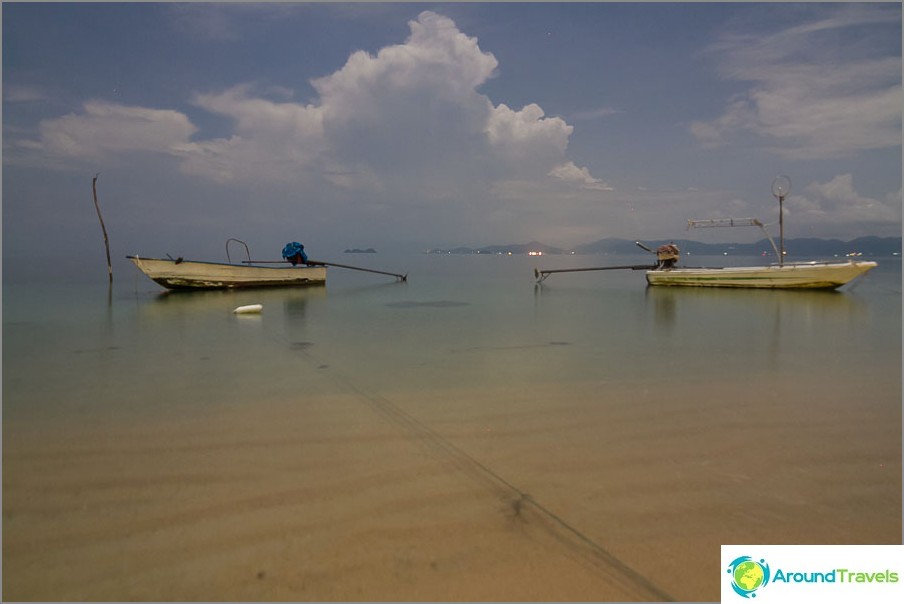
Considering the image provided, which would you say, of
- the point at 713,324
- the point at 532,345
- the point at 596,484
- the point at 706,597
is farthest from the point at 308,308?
the point at 706,597

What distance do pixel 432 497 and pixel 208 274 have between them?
24.1m

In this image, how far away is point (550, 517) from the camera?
11.5 ft

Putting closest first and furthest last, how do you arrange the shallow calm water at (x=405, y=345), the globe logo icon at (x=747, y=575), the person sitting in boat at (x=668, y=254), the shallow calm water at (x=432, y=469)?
the globe logo icon at (x=747, y=575) < the shallow calm water at (x=432, y=469) < the shallow calm water at (x=405, y=345) < the person sitting in boat at (x=668, y=254)

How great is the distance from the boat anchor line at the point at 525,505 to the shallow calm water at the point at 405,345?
1719mm

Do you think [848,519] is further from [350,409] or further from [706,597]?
[350,409]

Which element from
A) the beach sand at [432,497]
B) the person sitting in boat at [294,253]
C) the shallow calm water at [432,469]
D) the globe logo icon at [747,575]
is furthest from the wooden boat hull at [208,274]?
the globe logo icon at [747,575]

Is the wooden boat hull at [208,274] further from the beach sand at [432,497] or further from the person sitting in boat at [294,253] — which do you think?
the beach sand at [432,497]

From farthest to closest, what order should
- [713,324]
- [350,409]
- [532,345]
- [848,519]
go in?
[713,324] → [532,345] → [350,409] → [848,519]

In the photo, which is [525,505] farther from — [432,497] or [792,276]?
[792,276]

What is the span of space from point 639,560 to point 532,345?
328 inches

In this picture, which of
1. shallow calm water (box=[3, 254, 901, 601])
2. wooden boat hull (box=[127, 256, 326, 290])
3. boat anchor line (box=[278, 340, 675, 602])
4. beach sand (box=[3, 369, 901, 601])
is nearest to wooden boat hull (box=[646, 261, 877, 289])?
shallow calm water (box=[3, 254, 901, 601])

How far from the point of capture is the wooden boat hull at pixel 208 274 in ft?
77.5

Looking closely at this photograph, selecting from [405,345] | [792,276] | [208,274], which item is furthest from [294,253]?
[792,276]

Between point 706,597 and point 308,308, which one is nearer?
point 706,597
